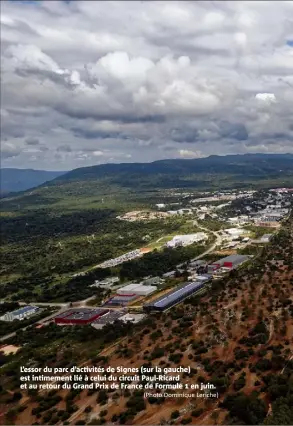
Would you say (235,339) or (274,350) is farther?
(235,339)

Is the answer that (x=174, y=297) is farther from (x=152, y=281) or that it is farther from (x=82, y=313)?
(x=152, y=281)

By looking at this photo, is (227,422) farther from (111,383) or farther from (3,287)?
(3,287)

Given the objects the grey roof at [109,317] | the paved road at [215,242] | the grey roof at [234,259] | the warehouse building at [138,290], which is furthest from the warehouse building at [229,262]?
the grey roof at [109,317]

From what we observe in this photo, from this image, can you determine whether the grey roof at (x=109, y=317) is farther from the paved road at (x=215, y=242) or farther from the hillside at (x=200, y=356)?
the paved road at (x=215, y=242)

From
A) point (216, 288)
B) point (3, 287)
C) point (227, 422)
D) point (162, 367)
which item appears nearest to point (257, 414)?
point (227, 422)

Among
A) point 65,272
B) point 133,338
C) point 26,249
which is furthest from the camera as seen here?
point 26,249

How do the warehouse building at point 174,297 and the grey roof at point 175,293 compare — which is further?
the grey roof at point 175,293

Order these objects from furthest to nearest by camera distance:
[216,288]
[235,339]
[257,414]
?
[216,288], [235,339], [257,414]
